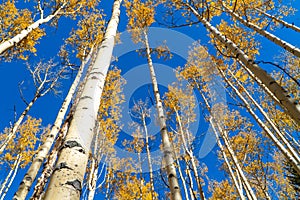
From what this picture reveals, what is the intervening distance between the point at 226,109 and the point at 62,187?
1023 cm

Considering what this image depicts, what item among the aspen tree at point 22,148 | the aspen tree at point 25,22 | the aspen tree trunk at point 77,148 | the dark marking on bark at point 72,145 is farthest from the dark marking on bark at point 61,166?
the aspen tree at point 22,148

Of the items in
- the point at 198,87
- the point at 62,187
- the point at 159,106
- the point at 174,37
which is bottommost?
the point at 62,187

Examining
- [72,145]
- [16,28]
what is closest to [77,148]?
[72,145]

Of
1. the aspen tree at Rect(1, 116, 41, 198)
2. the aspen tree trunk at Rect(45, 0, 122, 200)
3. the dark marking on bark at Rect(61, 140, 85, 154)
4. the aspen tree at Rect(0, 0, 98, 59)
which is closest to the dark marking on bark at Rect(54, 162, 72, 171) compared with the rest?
the aspen tree trunk at Rect(45, 0, 122, 200)

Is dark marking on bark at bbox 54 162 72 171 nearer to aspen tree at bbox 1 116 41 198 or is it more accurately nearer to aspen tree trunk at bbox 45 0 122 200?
aspen tree trunk at bbox 45 0 122 200

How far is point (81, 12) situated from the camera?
8758 mm

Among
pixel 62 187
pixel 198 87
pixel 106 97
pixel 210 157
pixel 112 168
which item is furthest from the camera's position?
pixel 210 157

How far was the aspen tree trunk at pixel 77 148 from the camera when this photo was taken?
1045mm

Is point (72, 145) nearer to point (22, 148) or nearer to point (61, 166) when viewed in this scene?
point (61, 166)

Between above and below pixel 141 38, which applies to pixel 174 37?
above

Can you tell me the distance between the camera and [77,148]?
4.10 ft

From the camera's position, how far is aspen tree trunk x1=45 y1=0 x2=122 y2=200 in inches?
41.1

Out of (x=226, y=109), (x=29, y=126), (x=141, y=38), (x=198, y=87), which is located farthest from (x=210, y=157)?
(x=29, y=126)

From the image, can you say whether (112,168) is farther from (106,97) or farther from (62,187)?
(62,187)
